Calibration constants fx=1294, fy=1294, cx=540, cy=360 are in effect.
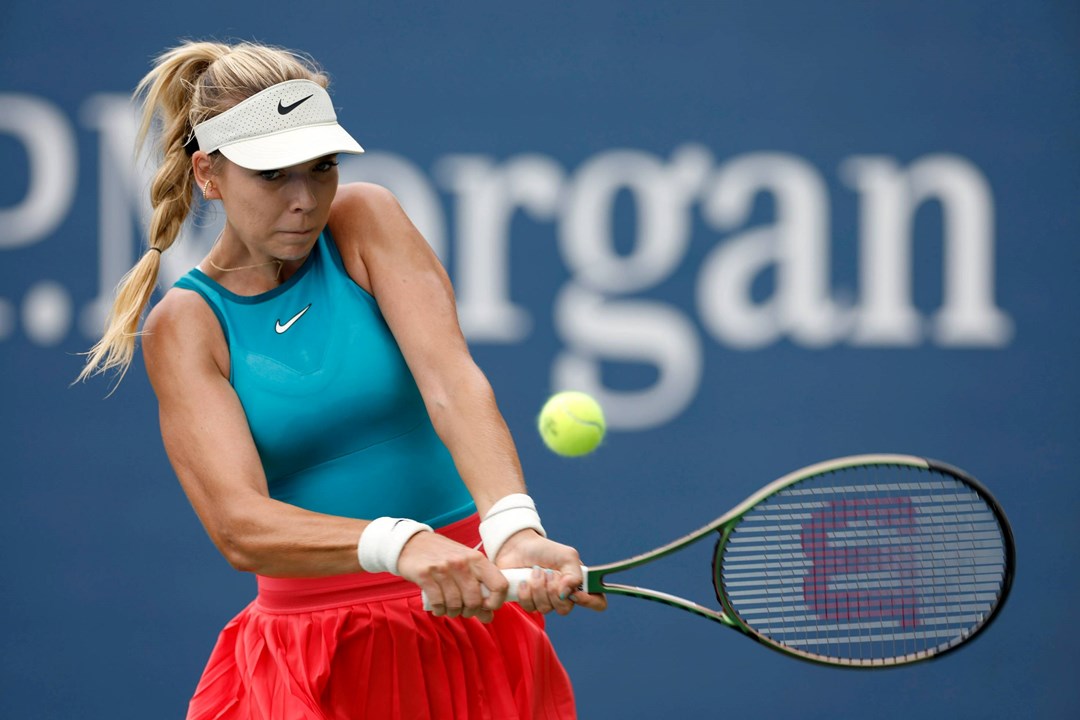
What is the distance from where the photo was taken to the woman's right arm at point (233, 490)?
1699 mm

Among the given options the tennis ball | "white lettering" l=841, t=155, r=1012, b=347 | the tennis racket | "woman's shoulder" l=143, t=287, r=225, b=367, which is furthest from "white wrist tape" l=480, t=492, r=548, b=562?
"white lettering" l=841, t=155, r=1012, b=347

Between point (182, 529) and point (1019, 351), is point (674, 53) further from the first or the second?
point (182, 529)

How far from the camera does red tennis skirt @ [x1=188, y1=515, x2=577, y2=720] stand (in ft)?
6.17

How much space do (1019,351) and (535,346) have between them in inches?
58.2

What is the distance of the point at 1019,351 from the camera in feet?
12.9

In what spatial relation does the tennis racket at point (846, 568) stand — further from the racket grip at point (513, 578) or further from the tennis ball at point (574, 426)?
the tennis ball at point (574, 426)

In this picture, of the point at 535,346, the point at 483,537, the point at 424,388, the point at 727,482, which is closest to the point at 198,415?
the point at 424,388

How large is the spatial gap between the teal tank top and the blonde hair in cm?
12

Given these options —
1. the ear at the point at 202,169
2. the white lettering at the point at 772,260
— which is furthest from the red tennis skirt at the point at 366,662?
the white lettering at the point at 772,260

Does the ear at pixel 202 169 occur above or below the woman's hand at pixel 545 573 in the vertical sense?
above

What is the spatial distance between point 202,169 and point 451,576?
73 centimetres

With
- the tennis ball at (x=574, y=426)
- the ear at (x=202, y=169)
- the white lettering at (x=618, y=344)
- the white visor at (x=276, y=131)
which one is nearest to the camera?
the white visor at (x=276, y=131)

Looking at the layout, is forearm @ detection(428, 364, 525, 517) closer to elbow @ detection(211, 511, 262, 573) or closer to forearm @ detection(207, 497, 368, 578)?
forearm @ detection(207, 497, 368, 578)

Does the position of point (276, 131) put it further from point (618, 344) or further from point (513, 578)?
point (618, 344)
